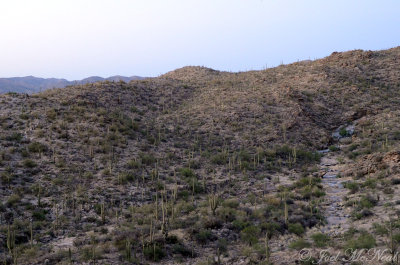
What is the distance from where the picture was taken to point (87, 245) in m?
8.98

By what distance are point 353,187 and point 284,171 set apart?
3.62 metres

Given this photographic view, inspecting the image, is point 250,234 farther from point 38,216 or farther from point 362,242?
point 38,216

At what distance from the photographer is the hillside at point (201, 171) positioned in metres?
8.94

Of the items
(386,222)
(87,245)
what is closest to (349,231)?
(386,222)

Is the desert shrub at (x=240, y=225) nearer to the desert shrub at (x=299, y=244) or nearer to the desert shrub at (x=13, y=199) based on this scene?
the desert shrub at (x=299, y=244)

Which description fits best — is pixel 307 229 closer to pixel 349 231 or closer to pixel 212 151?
pixel 349 231

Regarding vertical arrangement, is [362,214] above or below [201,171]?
below

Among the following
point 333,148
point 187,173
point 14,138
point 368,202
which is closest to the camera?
point 368,202

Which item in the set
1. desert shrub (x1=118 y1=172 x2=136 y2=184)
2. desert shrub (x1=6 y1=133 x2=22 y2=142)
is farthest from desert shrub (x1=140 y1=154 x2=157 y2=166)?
desert shrub (x1=6 y1=133 x2=22 y2=142)

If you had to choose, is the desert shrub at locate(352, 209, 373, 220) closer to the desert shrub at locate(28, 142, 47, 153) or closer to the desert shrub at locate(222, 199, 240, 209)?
the desert shrub at locate(222, 199, 240, 209)

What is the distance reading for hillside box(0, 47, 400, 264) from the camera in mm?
8938

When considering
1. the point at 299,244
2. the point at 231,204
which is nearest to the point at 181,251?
the point at 299,244

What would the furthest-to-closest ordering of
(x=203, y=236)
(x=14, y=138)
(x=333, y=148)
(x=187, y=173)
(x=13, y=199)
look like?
(x=333, y=148) → (x=14, y=138) → (x=187, y=173) → (x=13, y=199) → (x=203, y=236)

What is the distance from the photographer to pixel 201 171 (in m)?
15.2
